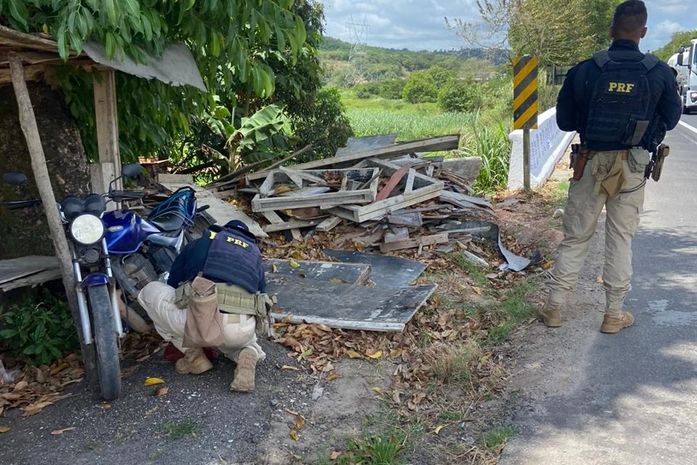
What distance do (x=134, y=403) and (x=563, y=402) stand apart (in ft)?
8.86

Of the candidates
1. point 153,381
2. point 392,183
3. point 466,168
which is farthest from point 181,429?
point 466,168

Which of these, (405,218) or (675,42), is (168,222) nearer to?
(405,218)

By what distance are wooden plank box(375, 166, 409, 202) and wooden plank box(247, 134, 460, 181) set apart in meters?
0.94

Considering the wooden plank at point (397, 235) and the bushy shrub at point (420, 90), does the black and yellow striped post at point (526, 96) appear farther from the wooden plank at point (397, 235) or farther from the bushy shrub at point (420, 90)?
the bushy shrub at point (420, 90)

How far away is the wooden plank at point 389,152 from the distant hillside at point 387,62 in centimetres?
1163

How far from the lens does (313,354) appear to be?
4973 mm

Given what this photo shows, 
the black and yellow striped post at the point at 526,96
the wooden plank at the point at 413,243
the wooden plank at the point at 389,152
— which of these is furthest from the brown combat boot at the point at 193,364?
the black and yellow striped post at the point at 526,96

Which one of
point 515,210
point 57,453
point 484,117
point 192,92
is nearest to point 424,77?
point 484,117

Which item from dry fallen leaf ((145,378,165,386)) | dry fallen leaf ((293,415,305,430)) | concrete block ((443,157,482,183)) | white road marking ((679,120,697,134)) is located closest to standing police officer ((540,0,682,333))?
dry fallen leaf ((293,415,305,430))

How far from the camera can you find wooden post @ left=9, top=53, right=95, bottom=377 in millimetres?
4016

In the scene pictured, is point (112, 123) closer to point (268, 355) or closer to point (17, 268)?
point (17, 268)

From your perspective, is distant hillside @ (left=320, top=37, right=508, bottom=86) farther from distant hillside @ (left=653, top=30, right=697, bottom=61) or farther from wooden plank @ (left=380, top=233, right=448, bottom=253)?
distant hillside @ (left=653, top=30, right=697, bottom=61)

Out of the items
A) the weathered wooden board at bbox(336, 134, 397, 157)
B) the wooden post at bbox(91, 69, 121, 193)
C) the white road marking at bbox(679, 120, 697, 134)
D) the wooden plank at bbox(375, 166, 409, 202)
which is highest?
the wooden post at bbox(91, 69, 121, 193)

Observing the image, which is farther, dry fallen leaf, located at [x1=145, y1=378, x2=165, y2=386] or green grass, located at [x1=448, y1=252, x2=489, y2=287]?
green grass, located at [x1=448, y1=252, x2=489, y2=287]
